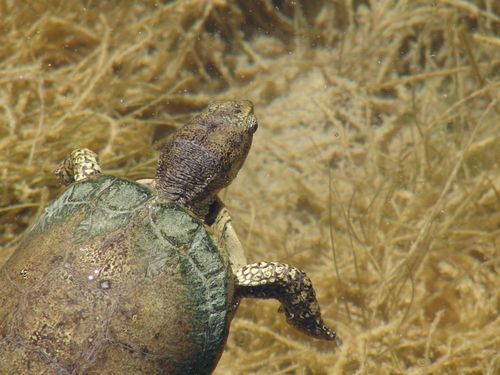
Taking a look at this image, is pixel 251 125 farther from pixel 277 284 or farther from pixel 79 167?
pixel 79 167

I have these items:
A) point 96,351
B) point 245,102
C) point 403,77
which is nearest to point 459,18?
point 403,77

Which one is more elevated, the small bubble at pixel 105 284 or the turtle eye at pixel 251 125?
the turtle eye at pixel 251 125

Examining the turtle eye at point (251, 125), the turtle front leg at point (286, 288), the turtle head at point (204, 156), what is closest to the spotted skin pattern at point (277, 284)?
the turtle front leg at point (286, 288)

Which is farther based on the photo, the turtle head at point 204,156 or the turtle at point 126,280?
the turtle head at point 204,156

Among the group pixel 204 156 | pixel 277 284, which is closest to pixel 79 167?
pixel 204 156

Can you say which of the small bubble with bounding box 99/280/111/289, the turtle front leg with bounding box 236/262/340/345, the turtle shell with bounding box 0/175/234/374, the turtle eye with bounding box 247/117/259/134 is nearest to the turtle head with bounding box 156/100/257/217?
the turtle eye with bounding box 247/117/259/134

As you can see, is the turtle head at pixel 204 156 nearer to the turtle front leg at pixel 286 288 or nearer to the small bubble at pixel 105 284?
the turtle front leg at pixel 286 288

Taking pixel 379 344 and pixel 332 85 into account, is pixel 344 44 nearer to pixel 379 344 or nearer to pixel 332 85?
pixel 332 85

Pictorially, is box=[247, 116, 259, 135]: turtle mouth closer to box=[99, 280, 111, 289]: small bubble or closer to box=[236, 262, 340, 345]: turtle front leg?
box=[236, 262, 340, 345]: turtle front leg
